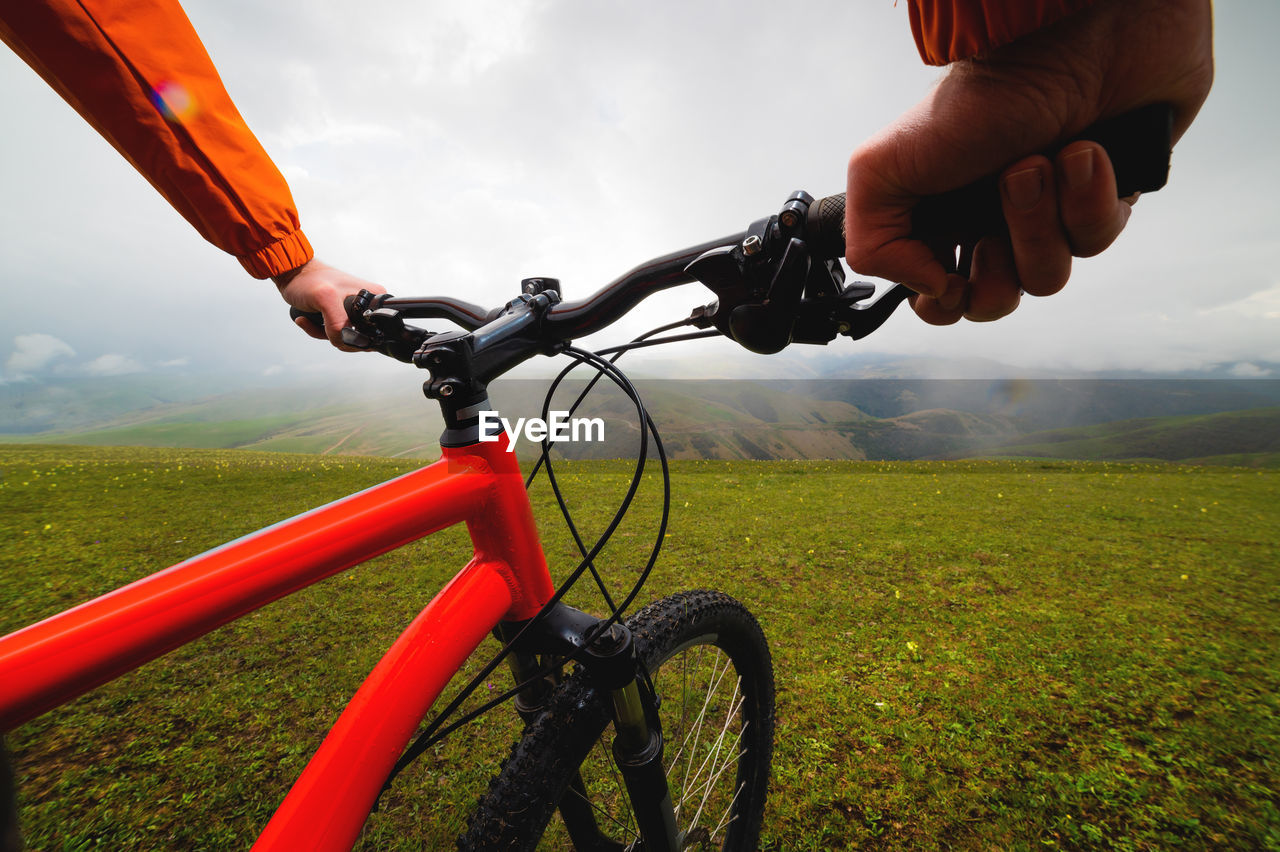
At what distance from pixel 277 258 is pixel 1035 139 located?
1613 millimetres

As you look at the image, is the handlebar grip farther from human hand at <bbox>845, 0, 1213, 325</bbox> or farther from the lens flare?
the lens flare

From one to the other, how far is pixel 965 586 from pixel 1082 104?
4.39 meters

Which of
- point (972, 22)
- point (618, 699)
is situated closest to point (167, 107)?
point (972, 22)

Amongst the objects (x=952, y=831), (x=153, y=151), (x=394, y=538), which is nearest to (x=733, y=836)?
(x=952, y=831)

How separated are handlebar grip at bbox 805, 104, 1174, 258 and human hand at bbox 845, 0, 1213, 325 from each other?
15 mm

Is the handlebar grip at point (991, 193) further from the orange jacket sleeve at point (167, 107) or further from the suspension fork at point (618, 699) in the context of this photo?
the orange jacket sleeve at point (167, 107)

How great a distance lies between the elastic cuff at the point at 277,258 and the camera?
47.8 inches

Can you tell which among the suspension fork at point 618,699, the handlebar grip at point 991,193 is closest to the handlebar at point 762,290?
the handlebar grip at point 991,193

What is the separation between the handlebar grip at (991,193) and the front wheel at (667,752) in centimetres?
97

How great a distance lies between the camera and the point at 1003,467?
10.8 metres

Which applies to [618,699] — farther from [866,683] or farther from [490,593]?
[866,683]

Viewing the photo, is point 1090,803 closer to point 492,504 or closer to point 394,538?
point 492,504

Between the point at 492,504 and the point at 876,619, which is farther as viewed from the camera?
the point at 876,619

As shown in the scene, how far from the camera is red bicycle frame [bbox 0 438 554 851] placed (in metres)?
0.54
